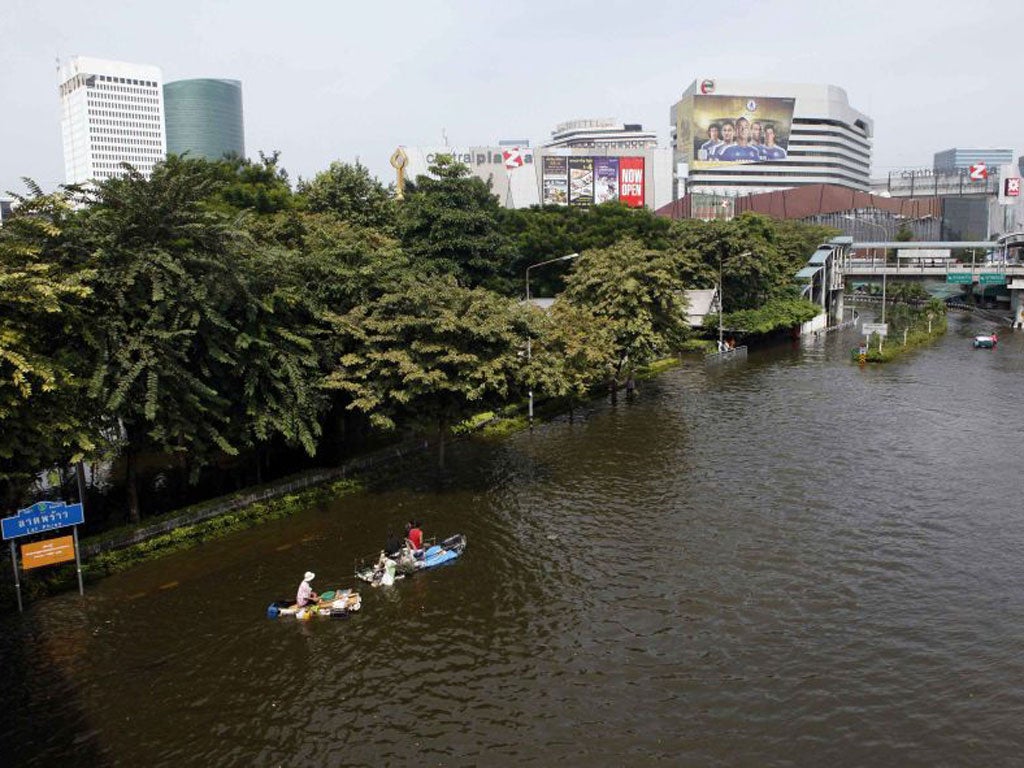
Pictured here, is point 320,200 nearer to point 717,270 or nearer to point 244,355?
point 244,355

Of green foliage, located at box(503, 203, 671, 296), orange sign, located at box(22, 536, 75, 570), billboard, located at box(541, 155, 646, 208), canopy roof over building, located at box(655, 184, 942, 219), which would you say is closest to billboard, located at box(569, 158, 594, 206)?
billboard, located at box(541, 155, 646, 208)

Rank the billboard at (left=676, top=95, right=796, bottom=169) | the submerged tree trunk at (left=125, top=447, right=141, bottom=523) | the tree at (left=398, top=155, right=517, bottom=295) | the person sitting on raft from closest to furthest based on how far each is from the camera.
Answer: the person sitting on raft < the submerged tree trunk at (left=125, top=447, right=141, bottom=523) < the tree at (left=398, top=155, right=517, bottom=295) < the billboard at (left=676, top=95, right=796, bottom=169)

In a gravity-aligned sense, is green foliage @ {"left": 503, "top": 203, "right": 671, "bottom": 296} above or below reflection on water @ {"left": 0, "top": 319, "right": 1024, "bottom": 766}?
above

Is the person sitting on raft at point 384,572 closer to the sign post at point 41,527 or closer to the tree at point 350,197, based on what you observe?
the sign post at point 41,527

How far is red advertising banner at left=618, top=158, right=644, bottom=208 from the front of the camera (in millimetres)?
133750

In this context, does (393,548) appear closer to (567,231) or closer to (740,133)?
(567,231)

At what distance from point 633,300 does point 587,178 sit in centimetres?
9146

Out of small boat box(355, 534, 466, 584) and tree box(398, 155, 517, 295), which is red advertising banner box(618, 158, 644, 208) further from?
small boat box(355, 534, 466, 584)

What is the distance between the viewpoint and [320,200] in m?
56.6

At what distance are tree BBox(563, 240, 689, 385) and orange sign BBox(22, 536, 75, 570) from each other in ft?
99.3

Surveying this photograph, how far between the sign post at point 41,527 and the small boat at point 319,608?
5.97 m

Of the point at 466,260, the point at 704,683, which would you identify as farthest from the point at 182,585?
the point at 466,260

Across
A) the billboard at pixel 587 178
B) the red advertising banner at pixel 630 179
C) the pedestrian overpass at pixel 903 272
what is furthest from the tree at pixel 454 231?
the red advertising banner at pixel 630 179

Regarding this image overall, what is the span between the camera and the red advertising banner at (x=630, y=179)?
133750 mm
